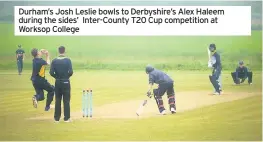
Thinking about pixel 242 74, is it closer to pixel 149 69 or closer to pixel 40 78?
pixel 149 69

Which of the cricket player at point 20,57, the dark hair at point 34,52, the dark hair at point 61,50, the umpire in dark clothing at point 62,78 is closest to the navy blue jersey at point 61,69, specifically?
the umpire in dark clothing at point 62,78

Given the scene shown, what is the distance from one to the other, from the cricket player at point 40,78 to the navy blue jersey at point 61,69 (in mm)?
206

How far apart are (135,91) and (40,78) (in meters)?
1.49

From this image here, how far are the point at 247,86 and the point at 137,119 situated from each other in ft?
5.97

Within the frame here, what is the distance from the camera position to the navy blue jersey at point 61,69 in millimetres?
10492

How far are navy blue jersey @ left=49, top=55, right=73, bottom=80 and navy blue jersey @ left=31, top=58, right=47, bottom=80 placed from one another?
254mm

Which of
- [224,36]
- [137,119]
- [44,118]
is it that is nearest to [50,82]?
[44,118]

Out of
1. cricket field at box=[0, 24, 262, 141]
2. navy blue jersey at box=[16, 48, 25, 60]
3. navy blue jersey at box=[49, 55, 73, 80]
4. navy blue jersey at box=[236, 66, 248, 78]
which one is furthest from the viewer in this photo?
navy blue jersey at box=[236, 66, 248, 78]

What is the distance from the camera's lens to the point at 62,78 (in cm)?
1052

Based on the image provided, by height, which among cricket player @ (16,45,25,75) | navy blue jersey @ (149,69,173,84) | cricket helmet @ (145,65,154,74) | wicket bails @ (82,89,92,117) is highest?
cricket player @ (16,45,25,75)

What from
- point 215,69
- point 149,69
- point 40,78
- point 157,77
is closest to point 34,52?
Result: point 40,78

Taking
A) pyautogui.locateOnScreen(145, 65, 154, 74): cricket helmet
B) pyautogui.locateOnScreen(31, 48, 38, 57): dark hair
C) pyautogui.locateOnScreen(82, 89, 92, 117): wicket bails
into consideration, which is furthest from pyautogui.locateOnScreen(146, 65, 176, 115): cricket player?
pyautogui.locateOnScreen(31, 48, 38, 57): dark hair

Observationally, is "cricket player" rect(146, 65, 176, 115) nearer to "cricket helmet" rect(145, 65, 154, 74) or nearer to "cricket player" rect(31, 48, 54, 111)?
"cricket helmet" rect(145, 65, 154, 74)

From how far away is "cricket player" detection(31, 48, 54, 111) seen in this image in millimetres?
10703
